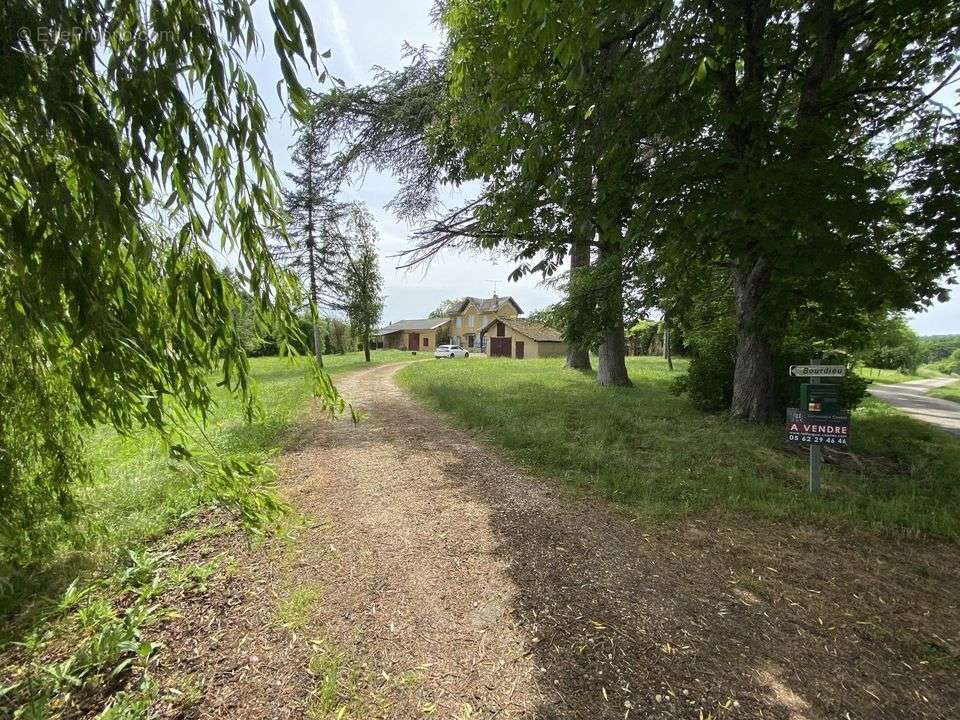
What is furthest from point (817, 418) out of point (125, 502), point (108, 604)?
point (125, 502)

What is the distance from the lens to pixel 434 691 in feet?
6.79

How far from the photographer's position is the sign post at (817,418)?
4.41 m

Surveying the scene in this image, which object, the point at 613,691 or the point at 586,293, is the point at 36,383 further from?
the point at 586,293

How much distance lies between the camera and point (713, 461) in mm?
5648

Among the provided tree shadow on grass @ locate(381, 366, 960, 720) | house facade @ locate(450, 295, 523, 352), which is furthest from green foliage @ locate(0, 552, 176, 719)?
house facade @ locate(450, 295, 523, 352)

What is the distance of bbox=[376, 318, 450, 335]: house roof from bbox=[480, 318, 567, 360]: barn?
1329 cm

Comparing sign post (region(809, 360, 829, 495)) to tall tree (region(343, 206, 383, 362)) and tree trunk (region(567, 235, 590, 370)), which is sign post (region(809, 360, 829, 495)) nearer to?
tree trunk (region(567, 235, 590, 370))

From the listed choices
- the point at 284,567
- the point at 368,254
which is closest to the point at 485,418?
the point at 284,567

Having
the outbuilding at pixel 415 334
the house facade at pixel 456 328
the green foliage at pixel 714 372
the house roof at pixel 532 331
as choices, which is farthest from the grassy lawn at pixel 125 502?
the outbuilding at pixel 415 334

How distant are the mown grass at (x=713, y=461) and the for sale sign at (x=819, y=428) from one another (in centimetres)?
62

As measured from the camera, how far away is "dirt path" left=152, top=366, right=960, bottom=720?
6.63 feet

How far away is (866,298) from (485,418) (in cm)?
586

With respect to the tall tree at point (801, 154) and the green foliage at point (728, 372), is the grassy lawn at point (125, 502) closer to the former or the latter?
the tall tree at point (801, 154)

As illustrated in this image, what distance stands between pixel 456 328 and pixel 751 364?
51.6 metres
